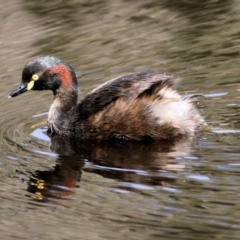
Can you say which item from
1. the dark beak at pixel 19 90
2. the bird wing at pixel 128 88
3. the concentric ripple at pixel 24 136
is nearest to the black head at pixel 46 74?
the dark beak at pixel 19 90

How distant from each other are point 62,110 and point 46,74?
1.26 feet

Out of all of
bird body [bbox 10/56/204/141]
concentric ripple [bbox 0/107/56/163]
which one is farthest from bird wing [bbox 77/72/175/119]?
concentric ripple [bbox 0/107/56/163]

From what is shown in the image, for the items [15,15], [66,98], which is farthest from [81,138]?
[15,15]

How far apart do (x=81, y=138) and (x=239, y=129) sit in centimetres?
142

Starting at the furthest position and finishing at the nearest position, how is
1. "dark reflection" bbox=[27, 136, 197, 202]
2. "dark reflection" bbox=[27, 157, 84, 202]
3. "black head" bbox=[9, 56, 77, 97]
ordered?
"black head" bbox=[9, 56, 77, 97] → "dark reflection" bbox=[27, 136, 197, 202] → "dark reflection" bbox=[27, 157, 84, 202]

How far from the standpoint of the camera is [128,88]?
24.3 ft

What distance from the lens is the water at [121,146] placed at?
5.46 meters

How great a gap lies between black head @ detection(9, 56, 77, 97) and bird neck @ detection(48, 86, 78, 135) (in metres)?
0.07

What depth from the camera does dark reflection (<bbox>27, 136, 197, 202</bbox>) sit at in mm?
6211

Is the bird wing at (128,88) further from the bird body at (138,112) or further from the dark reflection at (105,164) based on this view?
the dark reflection at (105,164)

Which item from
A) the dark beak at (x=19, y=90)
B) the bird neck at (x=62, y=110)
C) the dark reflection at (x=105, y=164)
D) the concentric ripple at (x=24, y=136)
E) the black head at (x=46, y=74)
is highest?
the black head at (x=46, y=74)

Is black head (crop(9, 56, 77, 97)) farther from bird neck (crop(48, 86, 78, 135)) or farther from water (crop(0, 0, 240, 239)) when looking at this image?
water (crop(0, 0, 240, 239))

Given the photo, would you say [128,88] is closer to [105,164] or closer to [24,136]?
[105,164]

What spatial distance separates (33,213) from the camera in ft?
18.8
